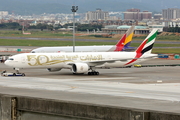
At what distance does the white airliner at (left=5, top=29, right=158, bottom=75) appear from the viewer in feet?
195

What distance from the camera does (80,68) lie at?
6028 centimetres

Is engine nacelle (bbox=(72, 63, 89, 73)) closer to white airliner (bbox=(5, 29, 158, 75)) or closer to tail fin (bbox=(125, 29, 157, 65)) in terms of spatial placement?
white airliner (bbox=(5, 29, 158, 75))

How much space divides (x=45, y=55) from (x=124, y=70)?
590 inches

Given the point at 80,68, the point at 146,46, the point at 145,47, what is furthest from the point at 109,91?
the point at 146,46

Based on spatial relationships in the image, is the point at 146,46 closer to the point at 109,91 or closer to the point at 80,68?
the point at 80,68

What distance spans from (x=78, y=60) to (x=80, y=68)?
2648mm

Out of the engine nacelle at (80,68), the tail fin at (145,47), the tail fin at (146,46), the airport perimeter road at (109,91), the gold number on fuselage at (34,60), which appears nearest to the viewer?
the airport perimeter road at (109,91)

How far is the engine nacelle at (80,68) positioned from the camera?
60.2 metres

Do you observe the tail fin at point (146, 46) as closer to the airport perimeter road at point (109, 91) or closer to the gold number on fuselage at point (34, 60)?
the airport perimeter road at point (109, 91)

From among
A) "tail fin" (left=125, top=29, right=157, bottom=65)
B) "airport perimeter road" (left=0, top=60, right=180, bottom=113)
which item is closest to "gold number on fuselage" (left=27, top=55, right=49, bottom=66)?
"airport perimeter road" (left=0, top=60, right=180, bottom=113)

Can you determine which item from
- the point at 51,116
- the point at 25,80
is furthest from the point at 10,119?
the point at 25,80

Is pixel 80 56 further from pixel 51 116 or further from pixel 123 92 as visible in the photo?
pixel 51 116

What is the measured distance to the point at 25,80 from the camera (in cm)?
5316

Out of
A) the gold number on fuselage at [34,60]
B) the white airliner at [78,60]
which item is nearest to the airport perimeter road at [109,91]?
the white airliner at [78,60]
